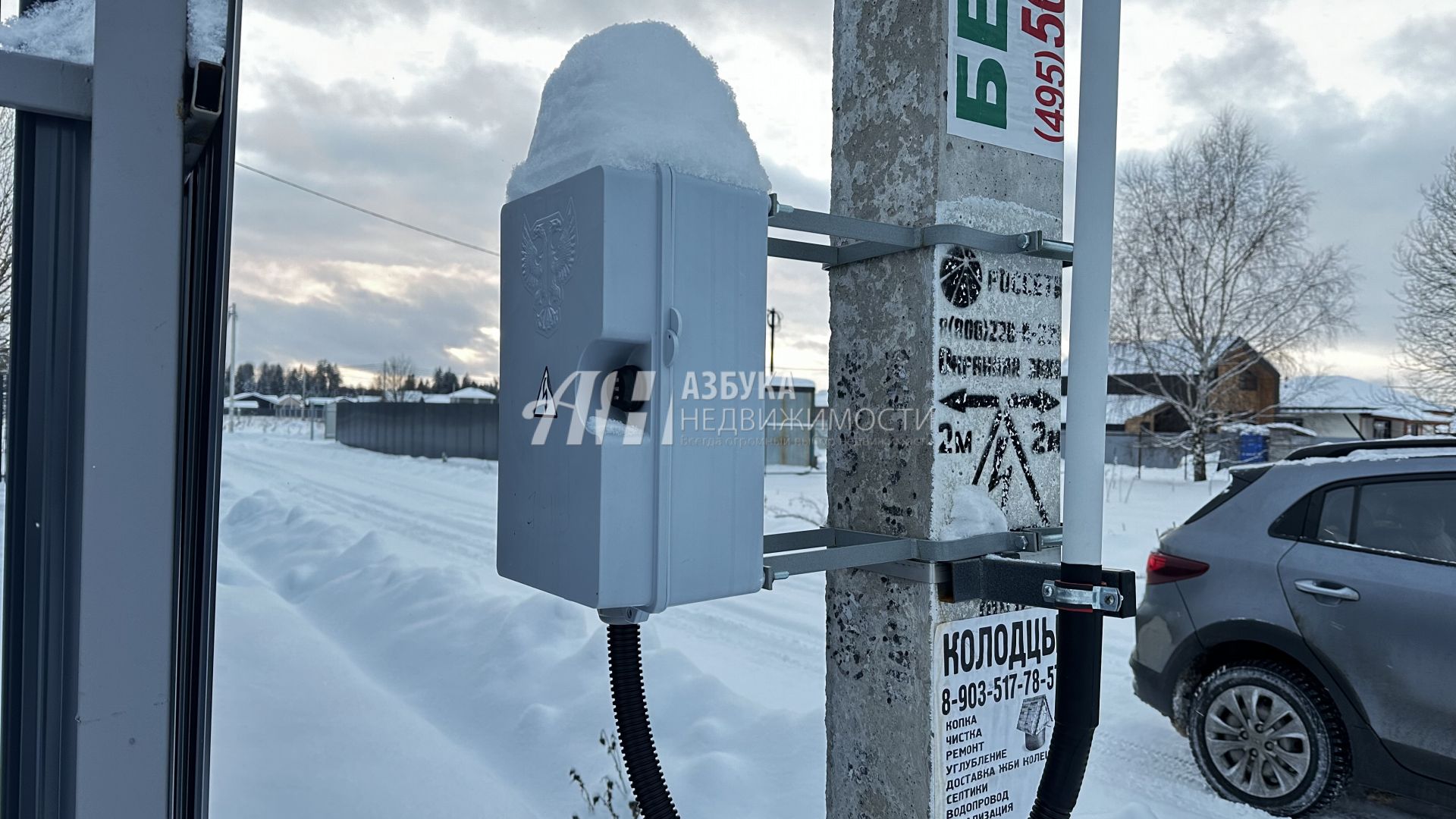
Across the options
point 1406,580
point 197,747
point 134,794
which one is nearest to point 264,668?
point 197,747

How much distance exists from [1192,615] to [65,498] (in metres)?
4.29

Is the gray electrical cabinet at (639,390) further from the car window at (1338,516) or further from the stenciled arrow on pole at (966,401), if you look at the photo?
the car window at (1338,516)

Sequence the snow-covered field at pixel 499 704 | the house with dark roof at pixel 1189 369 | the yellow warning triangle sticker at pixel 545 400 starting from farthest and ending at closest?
1. the house with dark roof at pixel 1189 369
2. the snow-covered field at pixel 499 704
3. the yellow warning triangle sticker at pixel 545 400

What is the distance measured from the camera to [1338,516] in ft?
12.7

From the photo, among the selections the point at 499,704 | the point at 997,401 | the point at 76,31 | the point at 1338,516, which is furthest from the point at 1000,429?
the point at 499,704

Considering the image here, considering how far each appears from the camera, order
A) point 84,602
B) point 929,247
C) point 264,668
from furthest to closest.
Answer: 1. point 264,668
2. point 929,247
3. point 84,602

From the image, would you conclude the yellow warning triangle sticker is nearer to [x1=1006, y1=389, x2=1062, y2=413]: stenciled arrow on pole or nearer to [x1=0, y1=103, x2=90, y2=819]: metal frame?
[x1=0, y1=103, x2=90, y2=819]: metal frame

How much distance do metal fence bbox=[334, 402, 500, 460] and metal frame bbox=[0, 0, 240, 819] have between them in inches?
1006

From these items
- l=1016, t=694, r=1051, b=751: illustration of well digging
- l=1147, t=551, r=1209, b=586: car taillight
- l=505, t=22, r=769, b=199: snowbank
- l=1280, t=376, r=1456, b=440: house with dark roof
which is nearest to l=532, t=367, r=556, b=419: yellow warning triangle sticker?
l=505, t=22, r=769, b=199: snowbank

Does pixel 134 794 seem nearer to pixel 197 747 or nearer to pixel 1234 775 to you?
pixel 197 747

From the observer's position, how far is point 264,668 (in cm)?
440

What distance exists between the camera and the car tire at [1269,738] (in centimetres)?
367

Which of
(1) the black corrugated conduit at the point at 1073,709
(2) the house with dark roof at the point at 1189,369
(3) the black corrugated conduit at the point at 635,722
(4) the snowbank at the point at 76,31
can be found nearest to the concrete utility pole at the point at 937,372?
(1) the black corrugated conduit at the point at 1073,709

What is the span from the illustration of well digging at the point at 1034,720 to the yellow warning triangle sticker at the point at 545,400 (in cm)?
137
